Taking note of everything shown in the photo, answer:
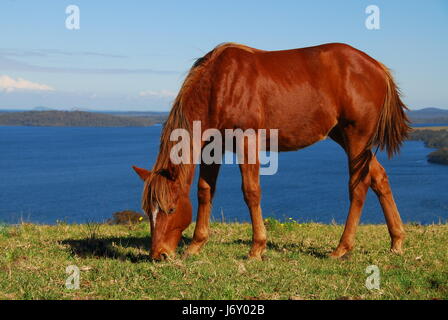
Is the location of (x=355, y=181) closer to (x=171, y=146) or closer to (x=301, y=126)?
(x=301, y=126)

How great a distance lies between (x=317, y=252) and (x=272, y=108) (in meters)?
2.58

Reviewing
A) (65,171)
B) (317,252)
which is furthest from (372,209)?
(65,171)

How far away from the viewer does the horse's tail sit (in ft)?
25.0

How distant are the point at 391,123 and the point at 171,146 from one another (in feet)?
12.4

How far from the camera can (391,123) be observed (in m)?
7.71

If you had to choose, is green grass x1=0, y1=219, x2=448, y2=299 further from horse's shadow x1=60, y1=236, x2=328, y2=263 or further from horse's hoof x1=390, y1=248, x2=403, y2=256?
horse's hoof x1=390, y1=248, x2=403, y2=256

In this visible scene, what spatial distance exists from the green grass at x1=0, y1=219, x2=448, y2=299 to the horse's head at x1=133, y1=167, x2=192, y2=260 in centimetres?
29

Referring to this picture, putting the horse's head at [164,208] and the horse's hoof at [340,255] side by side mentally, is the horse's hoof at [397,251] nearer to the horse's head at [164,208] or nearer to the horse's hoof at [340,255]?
the horse's hoof at [340,255]

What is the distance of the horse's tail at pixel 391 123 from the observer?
7605mm

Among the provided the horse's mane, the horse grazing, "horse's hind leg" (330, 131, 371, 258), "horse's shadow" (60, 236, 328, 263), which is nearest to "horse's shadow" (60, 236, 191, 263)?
"horse's shadow" (60, 236, 328, 263)

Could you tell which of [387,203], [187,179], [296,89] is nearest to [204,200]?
[187,179]

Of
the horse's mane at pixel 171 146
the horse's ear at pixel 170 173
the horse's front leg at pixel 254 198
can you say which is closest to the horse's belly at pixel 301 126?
the horse's front leg at pixel 254 198
